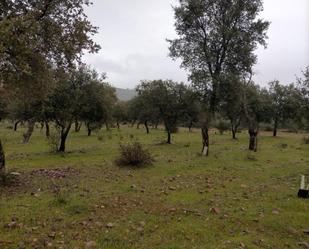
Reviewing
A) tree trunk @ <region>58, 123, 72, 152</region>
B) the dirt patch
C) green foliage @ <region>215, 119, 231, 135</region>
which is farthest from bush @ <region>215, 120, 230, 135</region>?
the dirt patch

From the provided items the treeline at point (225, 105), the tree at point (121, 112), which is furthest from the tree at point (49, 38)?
the tree at point (121, 112)

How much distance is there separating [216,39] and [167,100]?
59.2 feet

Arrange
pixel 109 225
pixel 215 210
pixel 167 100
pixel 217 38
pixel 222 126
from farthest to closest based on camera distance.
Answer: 1. pixel 222 126
2. pixel 167 100
3. pixel 217 38
4. pixel 215 210
5. pixel 109 225

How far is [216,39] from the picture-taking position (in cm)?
2658

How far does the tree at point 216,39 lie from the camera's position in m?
26.5

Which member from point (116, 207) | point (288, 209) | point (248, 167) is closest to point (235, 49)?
point (248, 167)

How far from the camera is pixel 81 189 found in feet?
43.4

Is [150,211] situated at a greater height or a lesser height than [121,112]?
lesser

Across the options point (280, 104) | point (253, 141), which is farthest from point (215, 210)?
point (280, 104)

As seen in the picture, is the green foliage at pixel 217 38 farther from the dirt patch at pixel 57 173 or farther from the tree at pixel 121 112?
the tree at pixel 121 112

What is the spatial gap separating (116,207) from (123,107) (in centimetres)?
8238

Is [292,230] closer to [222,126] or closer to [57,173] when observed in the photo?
[57,173]

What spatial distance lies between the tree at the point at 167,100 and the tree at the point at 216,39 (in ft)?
53.5

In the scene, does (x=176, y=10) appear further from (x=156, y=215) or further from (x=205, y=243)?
(x=205, y=243)
